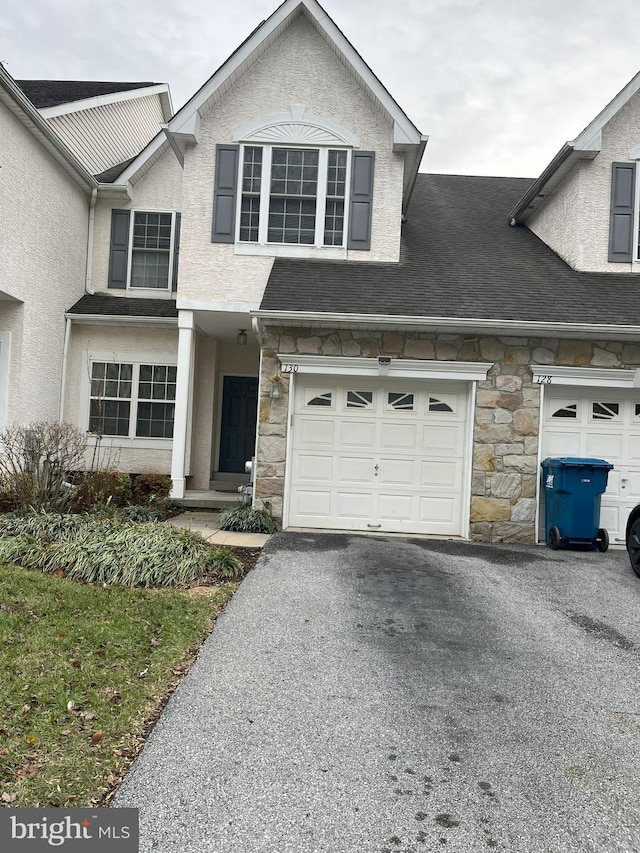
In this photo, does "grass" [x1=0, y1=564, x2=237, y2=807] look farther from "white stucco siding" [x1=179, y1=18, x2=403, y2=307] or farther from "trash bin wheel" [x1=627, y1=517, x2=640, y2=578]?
"white stucco siding" [x1=179, y1=18, x2=403, y2=307]

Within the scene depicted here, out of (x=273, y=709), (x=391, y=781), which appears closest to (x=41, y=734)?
(x=273, y=709)

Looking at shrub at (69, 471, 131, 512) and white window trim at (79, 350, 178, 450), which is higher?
white window trim at (79, 350, 178, 450)

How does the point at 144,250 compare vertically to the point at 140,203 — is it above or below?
below

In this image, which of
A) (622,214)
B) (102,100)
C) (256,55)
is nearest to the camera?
(256,55)

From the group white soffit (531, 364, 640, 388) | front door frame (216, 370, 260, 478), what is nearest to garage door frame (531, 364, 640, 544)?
white soffit (531, 364, 640, 388)

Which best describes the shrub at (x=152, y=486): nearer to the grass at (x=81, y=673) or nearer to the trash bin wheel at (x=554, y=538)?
the grass at (x=81, y=673)

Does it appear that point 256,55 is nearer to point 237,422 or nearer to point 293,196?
point 293,196

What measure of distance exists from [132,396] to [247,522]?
4687 mm

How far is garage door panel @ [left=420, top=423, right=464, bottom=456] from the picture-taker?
9.09m

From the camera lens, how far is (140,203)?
41.5 ft

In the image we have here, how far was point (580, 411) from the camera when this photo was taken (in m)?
9.07

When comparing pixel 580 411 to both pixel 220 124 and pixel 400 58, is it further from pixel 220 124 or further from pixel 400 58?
pixel 400 58

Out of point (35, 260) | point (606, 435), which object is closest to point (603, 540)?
point (606, 435)

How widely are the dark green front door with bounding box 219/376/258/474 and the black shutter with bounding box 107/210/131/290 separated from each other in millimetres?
2991
